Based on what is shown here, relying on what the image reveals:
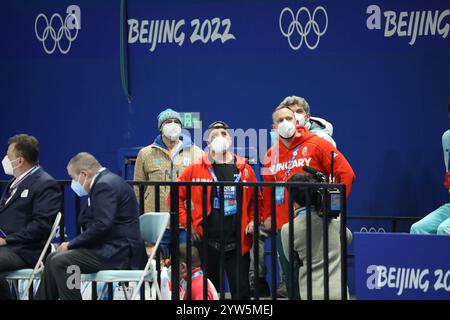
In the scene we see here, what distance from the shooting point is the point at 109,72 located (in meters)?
12.3

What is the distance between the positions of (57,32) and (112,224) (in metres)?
5.02

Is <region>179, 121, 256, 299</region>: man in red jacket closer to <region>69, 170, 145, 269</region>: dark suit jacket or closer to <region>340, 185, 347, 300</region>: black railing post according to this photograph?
<region>69, 170, 145, 269</region>: dark suit jacket

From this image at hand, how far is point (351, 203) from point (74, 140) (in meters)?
3.41

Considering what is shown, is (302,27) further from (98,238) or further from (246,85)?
(98,238)

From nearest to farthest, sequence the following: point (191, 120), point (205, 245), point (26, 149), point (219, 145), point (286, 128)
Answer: point (205, 245) → point (26, 149) → point (286, 128) → point (219, 145) → point (191, 120)

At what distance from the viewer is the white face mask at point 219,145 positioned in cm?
897

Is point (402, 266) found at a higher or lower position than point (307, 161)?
lower

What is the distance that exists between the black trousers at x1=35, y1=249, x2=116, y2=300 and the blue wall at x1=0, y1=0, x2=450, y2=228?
3.98m

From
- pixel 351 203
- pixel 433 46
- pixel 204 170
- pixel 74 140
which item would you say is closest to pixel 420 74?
pixel 433 46

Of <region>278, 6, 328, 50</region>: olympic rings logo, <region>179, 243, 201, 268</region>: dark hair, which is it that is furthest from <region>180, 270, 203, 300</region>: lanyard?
<region>278, 6, 328, 50</region>: olympic rings logo

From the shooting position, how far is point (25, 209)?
8477mm

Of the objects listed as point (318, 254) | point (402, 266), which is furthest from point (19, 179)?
point (402, 266)

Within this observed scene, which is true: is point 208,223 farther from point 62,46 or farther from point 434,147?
point 62,46

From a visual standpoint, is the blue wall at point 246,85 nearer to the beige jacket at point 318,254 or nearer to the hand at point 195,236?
the beige jacket at point 318,254
